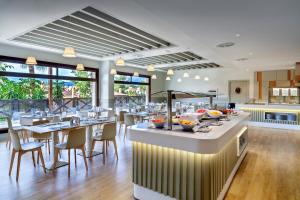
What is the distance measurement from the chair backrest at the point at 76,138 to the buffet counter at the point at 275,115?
7.63 m

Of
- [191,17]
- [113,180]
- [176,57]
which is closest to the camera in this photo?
[113,180]

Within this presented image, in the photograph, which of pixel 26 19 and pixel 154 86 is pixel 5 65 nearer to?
pixel 26 19

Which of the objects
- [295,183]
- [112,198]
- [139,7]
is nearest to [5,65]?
[139,7]

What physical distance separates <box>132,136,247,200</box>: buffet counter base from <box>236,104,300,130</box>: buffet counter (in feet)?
22.3

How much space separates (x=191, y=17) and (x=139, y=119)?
→ 4.81 m

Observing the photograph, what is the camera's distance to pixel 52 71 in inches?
319

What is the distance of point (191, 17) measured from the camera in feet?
13.0

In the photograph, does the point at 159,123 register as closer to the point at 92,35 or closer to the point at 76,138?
the point at 76,138

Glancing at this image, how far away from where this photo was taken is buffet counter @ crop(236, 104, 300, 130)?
8.12 metres

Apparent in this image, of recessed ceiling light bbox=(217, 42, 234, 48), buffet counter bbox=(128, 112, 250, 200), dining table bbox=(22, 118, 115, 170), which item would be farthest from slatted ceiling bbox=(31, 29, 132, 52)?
buffet counter bbox=(128, 112, 250, 200)

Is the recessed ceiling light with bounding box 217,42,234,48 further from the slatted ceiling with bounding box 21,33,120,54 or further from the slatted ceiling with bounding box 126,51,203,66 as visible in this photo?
the slatted ceiling with bounding box 21,33,120,54

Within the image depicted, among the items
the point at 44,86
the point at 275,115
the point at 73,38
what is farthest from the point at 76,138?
the point at 275,115

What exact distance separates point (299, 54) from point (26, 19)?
8499 mm

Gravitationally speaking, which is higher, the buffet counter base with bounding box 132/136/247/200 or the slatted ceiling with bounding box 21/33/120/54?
the slatted ceiling with bounding box 21/33/120/54
